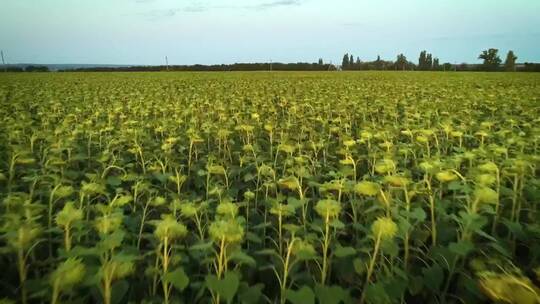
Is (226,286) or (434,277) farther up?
(226,286)

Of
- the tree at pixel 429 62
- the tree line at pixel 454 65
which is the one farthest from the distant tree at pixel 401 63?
the tree at pixel 429 62

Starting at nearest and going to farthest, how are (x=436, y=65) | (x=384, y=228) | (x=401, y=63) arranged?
1. (x=384, y=228)
2. (x=401, y=63)
3. (x=436, y=65)

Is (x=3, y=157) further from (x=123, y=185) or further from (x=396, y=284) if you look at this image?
(x=396, y=284)

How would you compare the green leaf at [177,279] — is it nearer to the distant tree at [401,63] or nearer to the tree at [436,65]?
the distant tree at [401,63]

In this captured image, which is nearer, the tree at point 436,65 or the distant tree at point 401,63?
the distant tree at point 401,63

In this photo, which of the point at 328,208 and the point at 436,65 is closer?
the point at 328,208

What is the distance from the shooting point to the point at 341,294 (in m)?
1.44

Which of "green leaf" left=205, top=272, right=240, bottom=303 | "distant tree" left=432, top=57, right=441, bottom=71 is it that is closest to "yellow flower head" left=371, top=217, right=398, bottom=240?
"green leaf" left=205, top=272, right=240, bottom=303

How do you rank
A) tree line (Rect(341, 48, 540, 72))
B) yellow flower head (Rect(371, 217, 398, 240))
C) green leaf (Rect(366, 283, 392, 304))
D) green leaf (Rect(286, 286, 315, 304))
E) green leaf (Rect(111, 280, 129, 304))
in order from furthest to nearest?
1. tree line (Rect(341, 48, 540, 72))
2. yellow flower head (Rect(371, 217, 398, 240))
3. green leaf (Rect(111, 280, 129, 304))
4. green leaf (Rect(366, 283, 392, 304))
5. green leaf (Rect(286, 286, 315, 304))

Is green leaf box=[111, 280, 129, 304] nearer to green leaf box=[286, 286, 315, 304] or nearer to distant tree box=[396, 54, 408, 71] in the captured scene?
green leaf box=[286, 286, 315, 304]

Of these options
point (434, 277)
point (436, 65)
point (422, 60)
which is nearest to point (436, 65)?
point (436, 65)

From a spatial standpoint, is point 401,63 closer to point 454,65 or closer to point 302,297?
point 454,65

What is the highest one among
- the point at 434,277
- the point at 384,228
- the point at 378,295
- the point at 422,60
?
the point at 422,60

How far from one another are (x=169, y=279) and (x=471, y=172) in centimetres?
225
